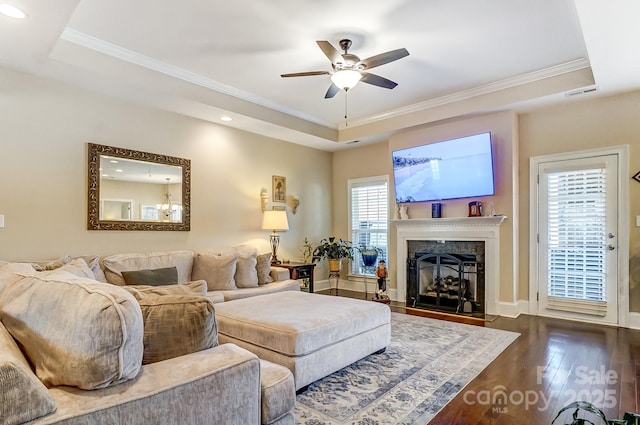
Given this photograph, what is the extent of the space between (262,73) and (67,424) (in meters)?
3.83

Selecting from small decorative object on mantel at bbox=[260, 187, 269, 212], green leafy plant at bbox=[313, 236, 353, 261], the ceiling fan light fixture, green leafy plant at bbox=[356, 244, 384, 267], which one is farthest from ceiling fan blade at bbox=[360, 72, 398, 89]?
green leafy plant at bbox=[313, 236, 353, 261]

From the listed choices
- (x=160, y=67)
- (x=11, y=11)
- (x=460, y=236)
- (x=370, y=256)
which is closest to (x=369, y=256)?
(x=370, y=256)

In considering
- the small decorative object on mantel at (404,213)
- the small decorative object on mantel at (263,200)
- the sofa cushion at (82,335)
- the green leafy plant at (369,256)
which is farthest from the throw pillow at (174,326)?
the green leafy plant at (369,256)

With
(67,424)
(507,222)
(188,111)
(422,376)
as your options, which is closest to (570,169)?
(507,222)

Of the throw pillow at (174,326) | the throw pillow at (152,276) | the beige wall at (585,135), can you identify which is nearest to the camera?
the throw pillow at (174,326)

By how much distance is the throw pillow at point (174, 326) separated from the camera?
4.34ft

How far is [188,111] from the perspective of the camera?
15.0 ft

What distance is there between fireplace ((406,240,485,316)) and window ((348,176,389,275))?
32.0 inches

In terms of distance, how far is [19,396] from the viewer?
860 mm

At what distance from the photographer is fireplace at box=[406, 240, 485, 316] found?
16.2 ft

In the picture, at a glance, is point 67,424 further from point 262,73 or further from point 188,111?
point 188,111

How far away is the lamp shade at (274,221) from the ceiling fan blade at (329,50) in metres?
2.67

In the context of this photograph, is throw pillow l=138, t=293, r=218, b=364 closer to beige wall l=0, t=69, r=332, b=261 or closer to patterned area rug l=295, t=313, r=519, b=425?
patterned area rug l=295, t=313, r=519, b=425

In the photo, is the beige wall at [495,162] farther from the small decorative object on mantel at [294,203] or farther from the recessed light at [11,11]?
the recessed light at [11,11]
